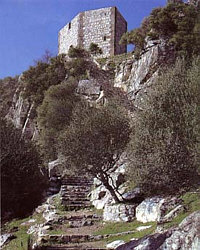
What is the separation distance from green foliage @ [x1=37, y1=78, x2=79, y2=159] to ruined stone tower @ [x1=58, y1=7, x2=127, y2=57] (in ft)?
39.8

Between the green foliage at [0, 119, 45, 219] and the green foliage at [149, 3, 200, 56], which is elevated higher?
the green foliage at [149, 3, 200, 56]

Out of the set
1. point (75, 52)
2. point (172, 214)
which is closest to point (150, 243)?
point (172, 214)

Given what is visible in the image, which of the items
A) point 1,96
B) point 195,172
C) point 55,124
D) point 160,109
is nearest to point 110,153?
point 160,109

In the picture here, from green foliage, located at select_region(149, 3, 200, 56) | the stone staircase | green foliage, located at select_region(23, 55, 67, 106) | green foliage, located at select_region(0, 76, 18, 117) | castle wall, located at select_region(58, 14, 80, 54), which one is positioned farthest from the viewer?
green foliage, located at select_region(0, 76, 18, 117)

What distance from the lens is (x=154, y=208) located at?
534 inches

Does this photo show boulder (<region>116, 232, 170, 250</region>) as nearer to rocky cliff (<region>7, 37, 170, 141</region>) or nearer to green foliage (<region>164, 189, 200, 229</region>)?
green foliage (<region>164, 189, 200, 229</region>)

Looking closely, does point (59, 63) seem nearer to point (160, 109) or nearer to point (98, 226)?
point (160, 109)

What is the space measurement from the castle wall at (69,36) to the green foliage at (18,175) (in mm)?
24821

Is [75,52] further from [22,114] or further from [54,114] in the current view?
[54,114]

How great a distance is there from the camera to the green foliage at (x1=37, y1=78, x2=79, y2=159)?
28402 mm

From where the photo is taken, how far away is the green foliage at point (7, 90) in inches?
1831

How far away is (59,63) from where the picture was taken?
38.9 m

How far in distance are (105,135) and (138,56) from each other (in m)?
15.5

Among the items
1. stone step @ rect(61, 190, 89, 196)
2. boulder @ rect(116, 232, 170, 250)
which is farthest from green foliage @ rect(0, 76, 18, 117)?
boulder @ rect(116, 232, 170, 250)
